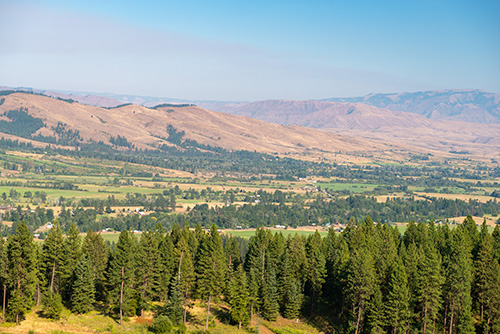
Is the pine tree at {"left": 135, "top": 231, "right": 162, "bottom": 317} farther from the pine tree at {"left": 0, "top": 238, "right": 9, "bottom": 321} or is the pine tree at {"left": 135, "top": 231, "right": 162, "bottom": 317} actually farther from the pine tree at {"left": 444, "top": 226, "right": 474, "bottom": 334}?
the pine tree at {"left": 444, "top": 226, "right": 474, "bottom": 334}

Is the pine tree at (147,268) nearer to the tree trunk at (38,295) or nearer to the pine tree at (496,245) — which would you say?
the tree trunk at (38,295)

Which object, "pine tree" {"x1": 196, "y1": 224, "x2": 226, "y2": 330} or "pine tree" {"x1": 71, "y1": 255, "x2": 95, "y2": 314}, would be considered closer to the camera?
"pine tree" {"x1": 71, "y1": 255, "x2": 95, "y2": 314}

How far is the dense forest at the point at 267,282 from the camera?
218 ft

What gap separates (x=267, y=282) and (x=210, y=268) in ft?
27.0

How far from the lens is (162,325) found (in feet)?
213

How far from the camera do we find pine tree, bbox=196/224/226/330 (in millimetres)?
71500

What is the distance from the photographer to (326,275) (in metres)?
78.4

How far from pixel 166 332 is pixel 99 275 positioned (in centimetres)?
1336

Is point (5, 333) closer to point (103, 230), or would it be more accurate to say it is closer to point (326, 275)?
point (326, 275)

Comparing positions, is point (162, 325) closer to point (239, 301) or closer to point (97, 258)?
point (239, 301)

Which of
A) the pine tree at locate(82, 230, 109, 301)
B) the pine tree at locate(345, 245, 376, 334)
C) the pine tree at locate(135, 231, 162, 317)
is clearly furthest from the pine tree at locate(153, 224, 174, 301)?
the pine tree at locate(345, 245, 376, 334)

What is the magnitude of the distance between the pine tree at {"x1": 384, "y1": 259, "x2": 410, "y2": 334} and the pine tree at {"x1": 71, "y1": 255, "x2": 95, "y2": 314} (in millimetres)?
35349

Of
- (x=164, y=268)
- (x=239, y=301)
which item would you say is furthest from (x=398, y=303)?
(x=164, y=268)

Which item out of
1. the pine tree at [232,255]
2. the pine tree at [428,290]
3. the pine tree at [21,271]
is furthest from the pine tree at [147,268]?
the pine tree at [428,290]
